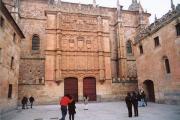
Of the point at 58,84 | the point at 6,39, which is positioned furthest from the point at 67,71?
the point at 6,39

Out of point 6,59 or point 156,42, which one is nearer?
point 6,59

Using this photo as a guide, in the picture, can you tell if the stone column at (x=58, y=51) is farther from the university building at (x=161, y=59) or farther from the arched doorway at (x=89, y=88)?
the university building at (x=161, y=59)

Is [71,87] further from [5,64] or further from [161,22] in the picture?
[161,22]

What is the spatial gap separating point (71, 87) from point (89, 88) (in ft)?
7.45

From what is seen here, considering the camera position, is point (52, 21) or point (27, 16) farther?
point (27, 16)

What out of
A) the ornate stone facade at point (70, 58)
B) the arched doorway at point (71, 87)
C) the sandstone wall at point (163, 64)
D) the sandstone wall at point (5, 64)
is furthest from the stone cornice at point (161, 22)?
the sandstone wall at point (5, 64)

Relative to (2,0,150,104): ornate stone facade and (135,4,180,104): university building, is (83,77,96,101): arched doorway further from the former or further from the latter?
(135,4,180,104): university building

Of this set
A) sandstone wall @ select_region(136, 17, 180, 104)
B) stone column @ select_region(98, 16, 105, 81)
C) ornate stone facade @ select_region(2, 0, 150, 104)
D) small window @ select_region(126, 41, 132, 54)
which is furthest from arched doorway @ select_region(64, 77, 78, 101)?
small window @ select_region(126, 41, 132, 54)

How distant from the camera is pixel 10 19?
14.6m

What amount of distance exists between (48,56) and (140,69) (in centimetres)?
1098

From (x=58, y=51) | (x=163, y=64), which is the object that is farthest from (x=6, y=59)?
(x=163, y=64)

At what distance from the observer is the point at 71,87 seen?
23031 millimetres

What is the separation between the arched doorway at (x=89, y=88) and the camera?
23.5 m

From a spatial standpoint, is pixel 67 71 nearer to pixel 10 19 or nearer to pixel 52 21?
pixel 52 21
